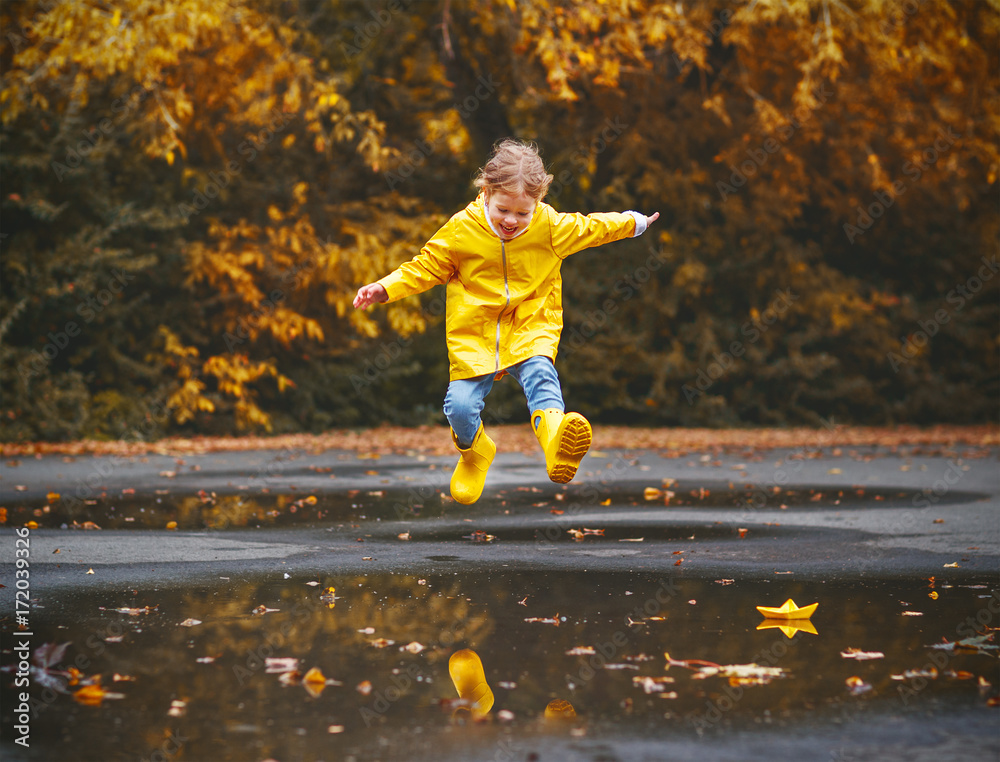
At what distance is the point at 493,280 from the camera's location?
19.2 ft

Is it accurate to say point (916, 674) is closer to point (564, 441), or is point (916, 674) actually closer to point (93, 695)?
point (564, 441)

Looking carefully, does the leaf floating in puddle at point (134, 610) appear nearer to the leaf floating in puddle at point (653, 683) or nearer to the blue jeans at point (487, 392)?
the blue jeans at point (487, 392)

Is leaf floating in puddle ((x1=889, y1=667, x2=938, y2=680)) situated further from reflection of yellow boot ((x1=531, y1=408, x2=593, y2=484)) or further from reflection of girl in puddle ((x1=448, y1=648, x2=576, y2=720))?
reflection of yellow boot ((x1=531, y1=408, x2=593, y2=484))

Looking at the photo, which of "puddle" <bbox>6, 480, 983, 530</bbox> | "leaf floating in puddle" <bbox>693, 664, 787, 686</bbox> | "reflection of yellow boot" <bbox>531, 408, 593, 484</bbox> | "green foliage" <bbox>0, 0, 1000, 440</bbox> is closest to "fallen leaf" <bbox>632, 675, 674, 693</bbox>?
"leaf floating in puddle" <bbox>693, 664, 787, 686</bbox>

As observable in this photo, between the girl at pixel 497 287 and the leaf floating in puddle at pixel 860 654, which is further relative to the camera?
the girl at pixel 497 287

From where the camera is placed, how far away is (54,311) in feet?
45.3

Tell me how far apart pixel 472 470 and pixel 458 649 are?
215 cm

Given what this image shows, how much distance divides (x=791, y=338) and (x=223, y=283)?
8.51 metres

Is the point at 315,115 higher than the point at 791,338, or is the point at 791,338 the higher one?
the point at 315,115

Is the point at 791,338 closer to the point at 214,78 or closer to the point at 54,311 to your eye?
the point at 214,78

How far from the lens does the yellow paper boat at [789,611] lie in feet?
15.4

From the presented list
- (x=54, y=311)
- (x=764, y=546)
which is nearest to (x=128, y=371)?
(x=54, y=311)

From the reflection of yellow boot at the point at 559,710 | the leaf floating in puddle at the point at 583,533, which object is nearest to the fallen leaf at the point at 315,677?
the reflection of yellow boot at the point at 559,710

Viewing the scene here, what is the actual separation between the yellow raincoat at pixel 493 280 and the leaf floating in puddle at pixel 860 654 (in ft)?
7.45
